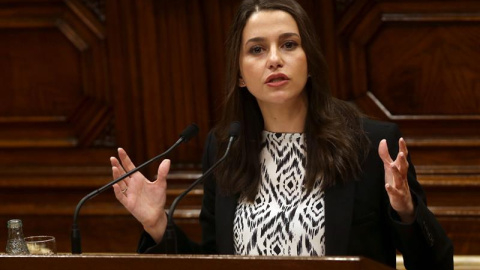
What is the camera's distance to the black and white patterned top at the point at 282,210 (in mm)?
1819

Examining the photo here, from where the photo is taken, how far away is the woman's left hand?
1.60 m

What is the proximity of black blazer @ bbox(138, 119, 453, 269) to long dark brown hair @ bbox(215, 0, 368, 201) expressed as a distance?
0.09 feet

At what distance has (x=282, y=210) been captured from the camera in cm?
Result: 185

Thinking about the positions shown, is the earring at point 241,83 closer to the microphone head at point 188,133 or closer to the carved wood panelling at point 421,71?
the microphone head at point 188,133

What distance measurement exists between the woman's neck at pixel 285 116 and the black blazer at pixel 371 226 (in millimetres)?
119

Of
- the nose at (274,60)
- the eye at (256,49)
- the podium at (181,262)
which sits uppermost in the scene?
the eye at (256,49)

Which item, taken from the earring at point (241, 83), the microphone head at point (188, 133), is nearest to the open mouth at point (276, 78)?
the earring at point (241, 83)

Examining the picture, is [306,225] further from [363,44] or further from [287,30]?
[363,44]

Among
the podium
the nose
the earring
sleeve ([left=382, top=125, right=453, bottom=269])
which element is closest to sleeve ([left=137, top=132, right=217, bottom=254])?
the earring

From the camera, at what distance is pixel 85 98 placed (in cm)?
283

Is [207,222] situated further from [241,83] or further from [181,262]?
[181,262]

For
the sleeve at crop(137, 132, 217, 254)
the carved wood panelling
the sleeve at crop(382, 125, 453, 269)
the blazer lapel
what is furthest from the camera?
the carved wood panelling

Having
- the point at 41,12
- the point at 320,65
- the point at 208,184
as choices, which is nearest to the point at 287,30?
the point at 320,65

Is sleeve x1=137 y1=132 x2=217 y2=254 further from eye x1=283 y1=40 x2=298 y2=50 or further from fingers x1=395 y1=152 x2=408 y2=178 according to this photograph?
fingers x1=395 y1=152 x2=408 y2=178
